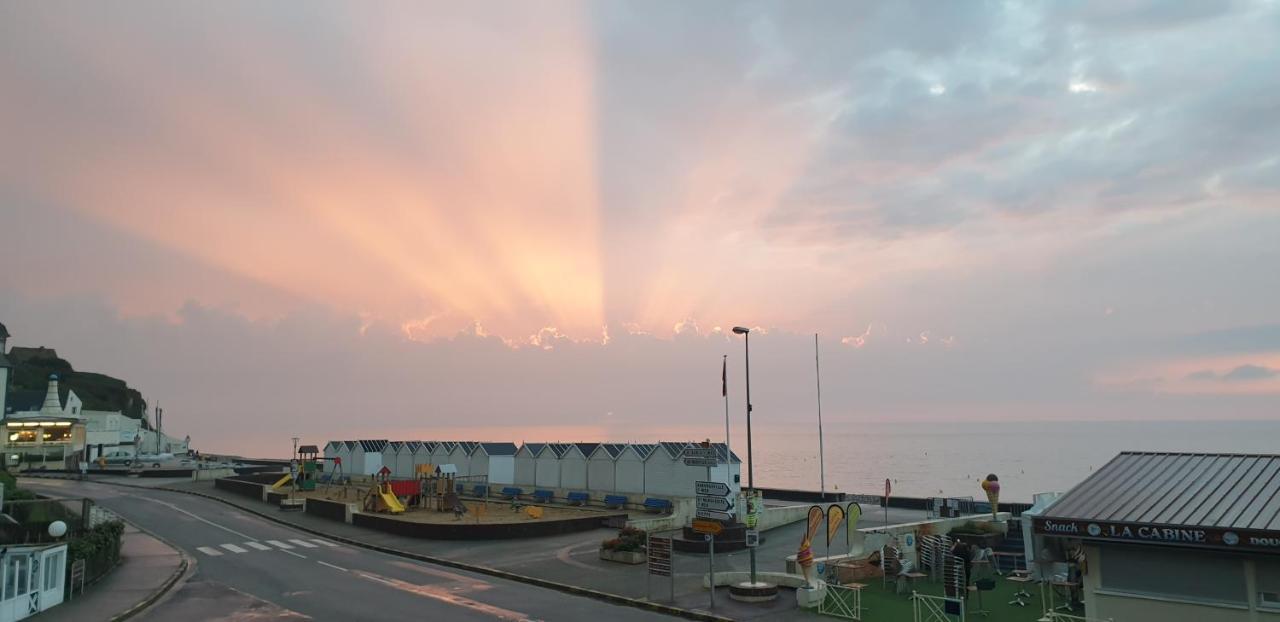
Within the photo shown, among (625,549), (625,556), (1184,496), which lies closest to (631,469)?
(625,549)

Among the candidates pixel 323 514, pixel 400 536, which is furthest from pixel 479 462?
pixel 400 536

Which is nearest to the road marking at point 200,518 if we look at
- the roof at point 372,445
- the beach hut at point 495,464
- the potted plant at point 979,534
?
the roof at point 372,445

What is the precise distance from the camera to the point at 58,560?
75.4 feet

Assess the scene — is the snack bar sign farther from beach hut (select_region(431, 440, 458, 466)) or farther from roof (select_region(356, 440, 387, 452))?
roof (select_region(356, 440, 387, 452))

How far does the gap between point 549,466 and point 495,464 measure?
5289 millimetres

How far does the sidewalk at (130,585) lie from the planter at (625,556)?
48.0ft

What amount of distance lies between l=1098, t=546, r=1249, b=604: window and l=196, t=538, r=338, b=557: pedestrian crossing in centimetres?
3023

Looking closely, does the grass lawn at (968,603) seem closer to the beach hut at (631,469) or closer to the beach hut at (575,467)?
the beach hut at (631,469)

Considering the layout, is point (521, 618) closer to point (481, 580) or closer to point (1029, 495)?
point (481, 580)

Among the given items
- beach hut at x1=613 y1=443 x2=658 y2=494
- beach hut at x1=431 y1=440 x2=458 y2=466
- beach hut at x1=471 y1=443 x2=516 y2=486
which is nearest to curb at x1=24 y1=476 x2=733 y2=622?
beach hut at x1=471 y1=443 x2=516 y2=486

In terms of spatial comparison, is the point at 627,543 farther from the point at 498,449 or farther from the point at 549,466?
the point at 498,449

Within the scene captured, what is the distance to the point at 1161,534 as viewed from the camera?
14.8 m

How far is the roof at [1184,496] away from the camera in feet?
48.4

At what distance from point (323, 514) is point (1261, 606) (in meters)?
42.1
